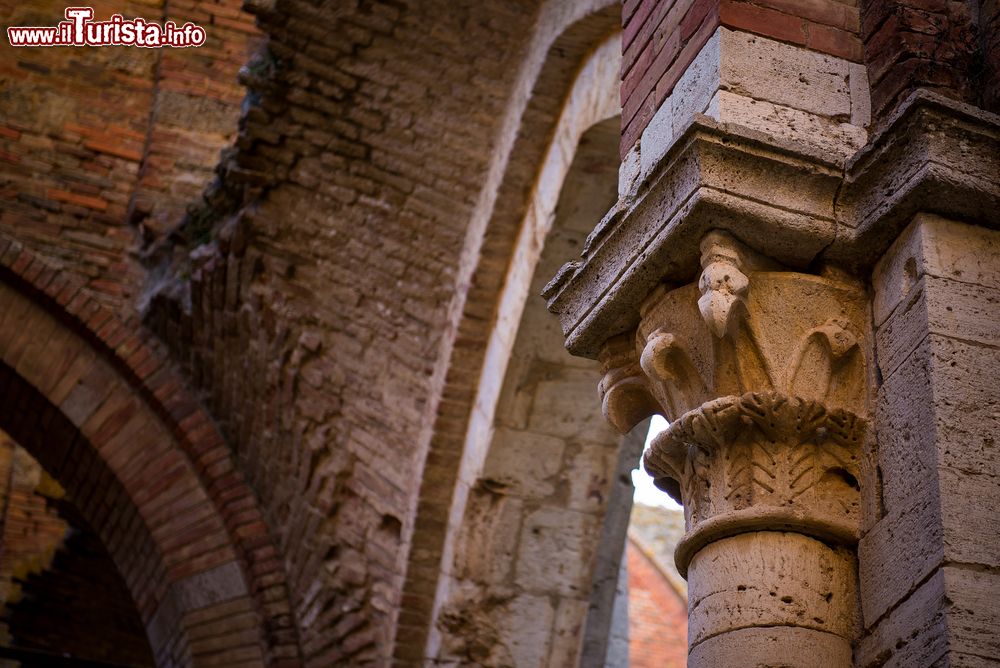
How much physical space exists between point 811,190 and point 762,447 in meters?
0.52

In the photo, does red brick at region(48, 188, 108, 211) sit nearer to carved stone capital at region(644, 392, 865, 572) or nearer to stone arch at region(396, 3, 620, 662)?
stone arch at region(396, 3, 620, 662)

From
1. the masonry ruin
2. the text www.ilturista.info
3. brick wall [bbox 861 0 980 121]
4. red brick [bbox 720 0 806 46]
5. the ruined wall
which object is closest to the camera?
the masonry ruin

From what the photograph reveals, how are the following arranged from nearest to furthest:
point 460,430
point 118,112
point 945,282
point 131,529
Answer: point 945,282 → point 460,430 → point 131,529 → point 118,112

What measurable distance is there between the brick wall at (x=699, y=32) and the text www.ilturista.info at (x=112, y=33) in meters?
4.88

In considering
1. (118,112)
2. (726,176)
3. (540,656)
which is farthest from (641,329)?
(118,112)

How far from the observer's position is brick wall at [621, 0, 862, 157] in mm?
3094

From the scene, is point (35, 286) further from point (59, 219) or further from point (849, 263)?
point (849, 263)

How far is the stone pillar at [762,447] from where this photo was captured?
257 centimetres

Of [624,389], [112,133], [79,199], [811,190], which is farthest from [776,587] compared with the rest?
[112,133]

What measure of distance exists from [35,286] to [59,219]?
0.50m

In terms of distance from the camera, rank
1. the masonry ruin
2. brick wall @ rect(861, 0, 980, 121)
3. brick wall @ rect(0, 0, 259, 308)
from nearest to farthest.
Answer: the masonry ruin, brick wall @ rect(861, 0, 980, 121), brick wall @ rect(0, 0, 259, 308)

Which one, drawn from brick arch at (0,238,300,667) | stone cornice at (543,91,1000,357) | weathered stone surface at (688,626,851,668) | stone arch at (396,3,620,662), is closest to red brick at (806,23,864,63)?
stone cornice at (543,91,1000,357)

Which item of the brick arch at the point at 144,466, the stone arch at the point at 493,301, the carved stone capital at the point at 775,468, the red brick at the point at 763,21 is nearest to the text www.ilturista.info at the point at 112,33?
the brick arch at the point at 144,466

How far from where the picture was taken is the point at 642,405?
3113mm
